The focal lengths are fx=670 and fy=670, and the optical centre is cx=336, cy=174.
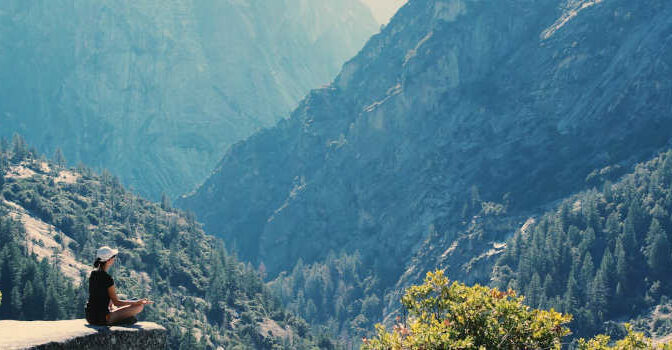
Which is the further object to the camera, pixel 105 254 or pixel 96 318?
pixel 105 254

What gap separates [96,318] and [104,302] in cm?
59

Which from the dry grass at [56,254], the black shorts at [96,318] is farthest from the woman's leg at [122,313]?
the dry grass at [56,254]

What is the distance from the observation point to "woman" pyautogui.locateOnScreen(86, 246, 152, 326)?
22766mm

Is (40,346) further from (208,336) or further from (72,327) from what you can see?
(208,336)

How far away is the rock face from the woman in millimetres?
323

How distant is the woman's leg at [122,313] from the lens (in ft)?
75.6

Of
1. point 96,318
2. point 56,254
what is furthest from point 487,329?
point 56,254

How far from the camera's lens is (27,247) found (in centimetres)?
17312

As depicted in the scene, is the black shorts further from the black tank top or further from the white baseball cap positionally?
the white baseball cap

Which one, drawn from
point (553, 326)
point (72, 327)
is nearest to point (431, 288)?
point (553, 326)

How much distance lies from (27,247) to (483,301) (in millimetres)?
168314

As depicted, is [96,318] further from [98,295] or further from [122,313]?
[122,313]

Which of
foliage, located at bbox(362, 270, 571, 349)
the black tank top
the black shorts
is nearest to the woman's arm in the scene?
the black tank top

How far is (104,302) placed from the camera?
23.0m
